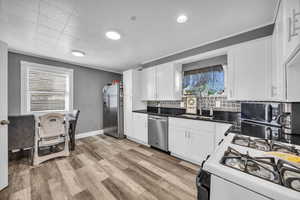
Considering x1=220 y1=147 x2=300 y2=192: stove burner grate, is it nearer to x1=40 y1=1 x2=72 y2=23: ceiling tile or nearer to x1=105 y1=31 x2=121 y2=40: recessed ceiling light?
x1=105 y1=31 x2=121 y2=40: recessed ceiling light

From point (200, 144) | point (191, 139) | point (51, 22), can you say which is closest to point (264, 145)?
point (200, 144)

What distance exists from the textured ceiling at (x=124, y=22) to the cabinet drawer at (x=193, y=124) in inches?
62.6

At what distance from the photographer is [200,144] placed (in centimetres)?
208

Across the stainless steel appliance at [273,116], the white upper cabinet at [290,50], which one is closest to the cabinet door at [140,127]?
the stainless steel appliance at [273,116]

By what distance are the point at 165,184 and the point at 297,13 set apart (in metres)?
2.18

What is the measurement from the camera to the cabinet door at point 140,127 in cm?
306

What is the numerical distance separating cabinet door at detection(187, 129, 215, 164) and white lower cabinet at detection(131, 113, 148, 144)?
1.21 meters

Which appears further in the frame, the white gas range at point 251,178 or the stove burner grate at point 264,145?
the stove burner grate at point 264,145

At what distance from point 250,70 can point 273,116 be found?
2.40 feet

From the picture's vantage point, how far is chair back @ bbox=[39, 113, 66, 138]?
2.19 meters

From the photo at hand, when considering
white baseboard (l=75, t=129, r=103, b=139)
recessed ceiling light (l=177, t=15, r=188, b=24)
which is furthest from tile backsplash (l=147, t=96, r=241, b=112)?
white baseboard (l=75, t=129, r=103, b=139)

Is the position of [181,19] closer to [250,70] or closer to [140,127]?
[250,70]

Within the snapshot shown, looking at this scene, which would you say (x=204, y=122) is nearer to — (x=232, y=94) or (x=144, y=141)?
(x=232, y=94)

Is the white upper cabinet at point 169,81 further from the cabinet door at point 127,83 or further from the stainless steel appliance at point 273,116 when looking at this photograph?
the stainless steel appliance at point 273,116
